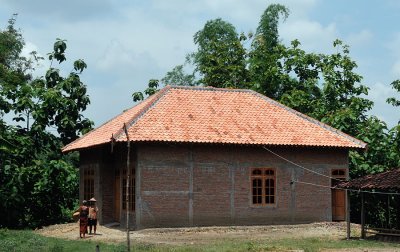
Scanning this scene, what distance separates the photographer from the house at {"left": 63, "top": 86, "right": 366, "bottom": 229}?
23016mm

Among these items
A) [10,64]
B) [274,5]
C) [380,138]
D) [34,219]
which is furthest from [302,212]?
[10,64]

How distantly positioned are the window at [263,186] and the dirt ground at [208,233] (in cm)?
106

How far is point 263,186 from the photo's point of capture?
80.8 ft

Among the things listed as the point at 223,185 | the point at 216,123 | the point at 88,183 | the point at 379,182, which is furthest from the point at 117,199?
the point at 379,182

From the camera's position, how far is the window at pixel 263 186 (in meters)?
24.5

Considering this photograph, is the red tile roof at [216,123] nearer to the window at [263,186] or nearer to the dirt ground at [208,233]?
the window at [263,186]

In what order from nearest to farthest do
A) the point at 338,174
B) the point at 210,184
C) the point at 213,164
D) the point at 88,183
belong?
the point at 210,184 → the point at 213,164 → the point at 338,174 → the point at 88,183

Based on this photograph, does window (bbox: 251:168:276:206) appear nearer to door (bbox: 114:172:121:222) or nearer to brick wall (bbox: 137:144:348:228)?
brick wall (bbox: 137:144:348:228)

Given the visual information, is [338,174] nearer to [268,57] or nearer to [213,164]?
[213,164]

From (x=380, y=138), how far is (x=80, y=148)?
1489cm

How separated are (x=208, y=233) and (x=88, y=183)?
7.21 metres

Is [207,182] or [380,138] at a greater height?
[380,138]

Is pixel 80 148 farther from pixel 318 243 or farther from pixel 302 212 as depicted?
pixel 318 243

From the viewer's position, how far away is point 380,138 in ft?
103
